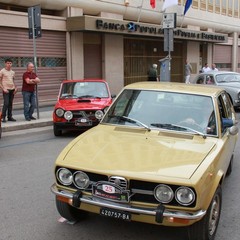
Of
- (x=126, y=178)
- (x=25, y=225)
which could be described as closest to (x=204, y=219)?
(x=126, y=178)

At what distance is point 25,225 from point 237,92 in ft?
37.0

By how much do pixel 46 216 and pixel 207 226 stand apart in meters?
1.88

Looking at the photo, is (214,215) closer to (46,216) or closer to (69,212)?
(69,212)

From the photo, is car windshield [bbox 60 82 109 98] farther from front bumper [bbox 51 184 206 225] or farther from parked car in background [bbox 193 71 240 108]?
front bumper [bbox 51 184 206 225]

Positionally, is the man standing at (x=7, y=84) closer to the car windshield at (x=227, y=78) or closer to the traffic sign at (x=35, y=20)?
the traffic sign at (x=35, y=20)

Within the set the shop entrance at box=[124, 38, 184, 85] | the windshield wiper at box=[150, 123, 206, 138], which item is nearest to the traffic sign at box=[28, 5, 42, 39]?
the windshield wiper at box=[150, 123, 206, 138]

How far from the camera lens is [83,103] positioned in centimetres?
968

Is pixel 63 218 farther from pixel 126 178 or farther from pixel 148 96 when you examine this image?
pixel 148 96

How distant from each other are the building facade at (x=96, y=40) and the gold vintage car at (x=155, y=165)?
11.1 meters

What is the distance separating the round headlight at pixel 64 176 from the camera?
373 cm

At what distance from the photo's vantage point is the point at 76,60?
17281 millimetres

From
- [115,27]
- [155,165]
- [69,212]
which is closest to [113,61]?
[115,27]

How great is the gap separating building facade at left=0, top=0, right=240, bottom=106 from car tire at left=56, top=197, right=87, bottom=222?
11399 mm

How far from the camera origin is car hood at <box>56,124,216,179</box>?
347 cm
